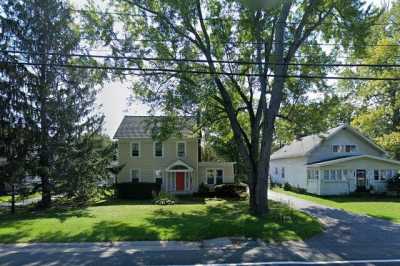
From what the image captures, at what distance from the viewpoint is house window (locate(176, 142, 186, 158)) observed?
34.9 meters

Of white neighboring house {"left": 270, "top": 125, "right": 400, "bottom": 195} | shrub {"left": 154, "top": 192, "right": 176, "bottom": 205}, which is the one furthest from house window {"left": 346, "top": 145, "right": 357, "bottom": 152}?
shrub {"left": 154, "top": 192, "right": 176, "bottom": 205}

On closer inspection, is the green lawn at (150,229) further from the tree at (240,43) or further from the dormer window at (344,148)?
the dormer window at (344,148)

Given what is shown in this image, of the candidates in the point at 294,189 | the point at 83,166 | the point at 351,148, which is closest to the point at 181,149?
the point at 83,166

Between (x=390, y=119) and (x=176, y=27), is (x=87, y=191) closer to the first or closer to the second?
(x=176, y=27)

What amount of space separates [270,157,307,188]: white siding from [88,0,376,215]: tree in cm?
1755

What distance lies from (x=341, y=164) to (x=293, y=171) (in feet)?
27.4

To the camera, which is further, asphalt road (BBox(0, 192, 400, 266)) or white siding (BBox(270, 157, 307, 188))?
white siding (BBox(270, 157, 307, 188))

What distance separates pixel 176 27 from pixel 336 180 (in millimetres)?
22094

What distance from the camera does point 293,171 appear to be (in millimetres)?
42406

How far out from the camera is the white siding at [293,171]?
1517 inches

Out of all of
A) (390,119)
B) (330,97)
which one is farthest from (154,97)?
(390,119)

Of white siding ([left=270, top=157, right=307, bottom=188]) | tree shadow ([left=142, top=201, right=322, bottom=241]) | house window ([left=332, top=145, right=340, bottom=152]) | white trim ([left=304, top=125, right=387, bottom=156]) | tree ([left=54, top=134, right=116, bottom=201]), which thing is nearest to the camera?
tree shadow ([left=142, top=201, right=322, bottom=241])

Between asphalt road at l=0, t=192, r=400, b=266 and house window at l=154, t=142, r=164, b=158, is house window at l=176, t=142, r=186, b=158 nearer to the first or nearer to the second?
house window at l=154, t=142, r=164, b=158

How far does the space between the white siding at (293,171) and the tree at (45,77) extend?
23034mm
